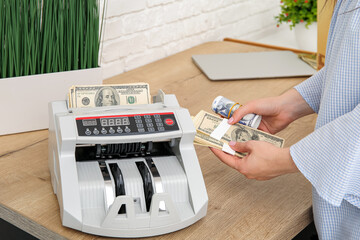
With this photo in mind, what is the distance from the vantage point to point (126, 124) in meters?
1.04

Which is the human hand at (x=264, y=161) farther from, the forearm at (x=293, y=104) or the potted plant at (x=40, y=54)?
the potted plant at (x=40, y=54)

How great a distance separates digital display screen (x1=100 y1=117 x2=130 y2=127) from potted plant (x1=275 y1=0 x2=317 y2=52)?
1564mm

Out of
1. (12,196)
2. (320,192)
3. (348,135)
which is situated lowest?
(12,196)

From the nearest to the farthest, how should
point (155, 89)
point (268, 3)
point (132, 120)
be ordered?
point (132, 120), point (155, 89), point (268, 3)

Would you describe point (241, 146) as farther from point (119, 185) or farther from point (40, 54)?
point (40, 54)

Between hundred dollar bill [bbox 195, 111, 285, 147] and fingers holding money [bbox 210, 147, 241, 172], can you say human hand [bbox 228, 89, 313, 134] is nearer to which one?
hundred dollar bill [bbox 195, 111, 285, 147]

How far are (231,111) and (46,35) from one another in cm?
56

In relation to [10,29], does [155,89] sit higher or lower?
lower

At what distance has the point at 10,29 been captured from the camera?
1.27 meters

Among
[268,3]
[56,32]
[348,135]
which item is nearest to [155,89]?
[56,32]

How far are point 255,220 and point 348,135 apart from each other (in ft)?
0.92

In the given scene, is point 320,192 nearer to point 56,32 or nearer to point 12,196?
point 12,196

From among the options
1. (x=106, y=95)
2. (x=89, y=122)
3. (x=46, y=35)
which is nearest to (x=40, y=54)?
(x=46, y=35)

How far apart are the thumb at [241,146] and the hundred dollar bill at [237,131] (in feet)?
0.24
